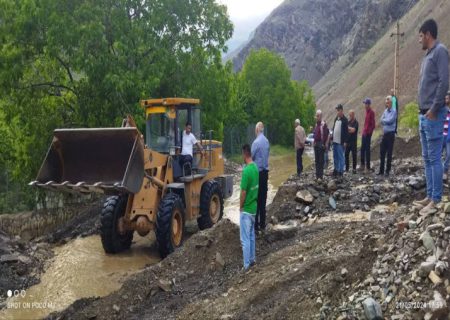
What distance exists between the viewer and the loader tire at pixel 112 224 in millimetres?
9852

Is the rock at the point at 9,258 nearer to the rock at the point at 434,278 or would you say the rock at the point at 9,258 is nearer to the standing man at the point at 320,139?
the standing man at the point at 320,139

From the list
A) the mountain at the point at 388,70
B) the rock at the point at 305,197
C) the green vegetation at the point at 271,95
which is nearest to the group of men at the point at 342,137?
the rock at the point at 305,197

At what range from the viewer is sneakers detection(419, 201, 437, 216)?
5.56 meters

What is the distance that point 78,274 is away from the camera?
9156 millimetres

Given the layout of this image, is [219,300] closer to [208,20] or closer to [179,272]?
[179,272]

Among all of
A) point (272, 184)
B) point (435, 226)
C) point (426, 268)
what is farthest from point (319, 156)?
point (272, 184)

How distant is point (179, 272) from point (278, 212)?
3591 mm

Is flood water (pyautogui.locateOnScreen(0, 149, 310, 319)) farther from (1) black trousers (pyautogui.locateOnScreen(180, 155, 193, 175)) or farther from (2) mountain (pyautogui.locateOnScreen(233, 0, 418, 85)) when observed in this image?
(2) mountain (pyautogui.locateOnScreen(233, 0, 418, 85))

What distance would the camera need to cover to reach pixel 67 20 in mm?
15188

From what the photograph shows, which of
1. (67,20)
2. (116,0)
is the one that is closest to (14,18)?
(67,20)

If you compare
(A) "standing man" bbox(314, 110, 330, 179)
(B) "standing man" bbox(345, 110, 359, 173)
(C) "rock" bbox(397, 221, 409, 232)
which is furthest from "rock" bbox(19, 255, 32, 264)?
(B) "standing man" bbox(345, 110, 359, 173)

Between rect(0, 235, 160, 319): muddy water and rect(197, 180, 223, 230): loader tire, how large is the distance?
4.14ft

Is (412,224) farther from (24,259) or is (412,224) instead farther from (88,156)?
(24,259)

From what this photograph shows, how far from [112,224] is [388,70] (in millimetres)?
62431
